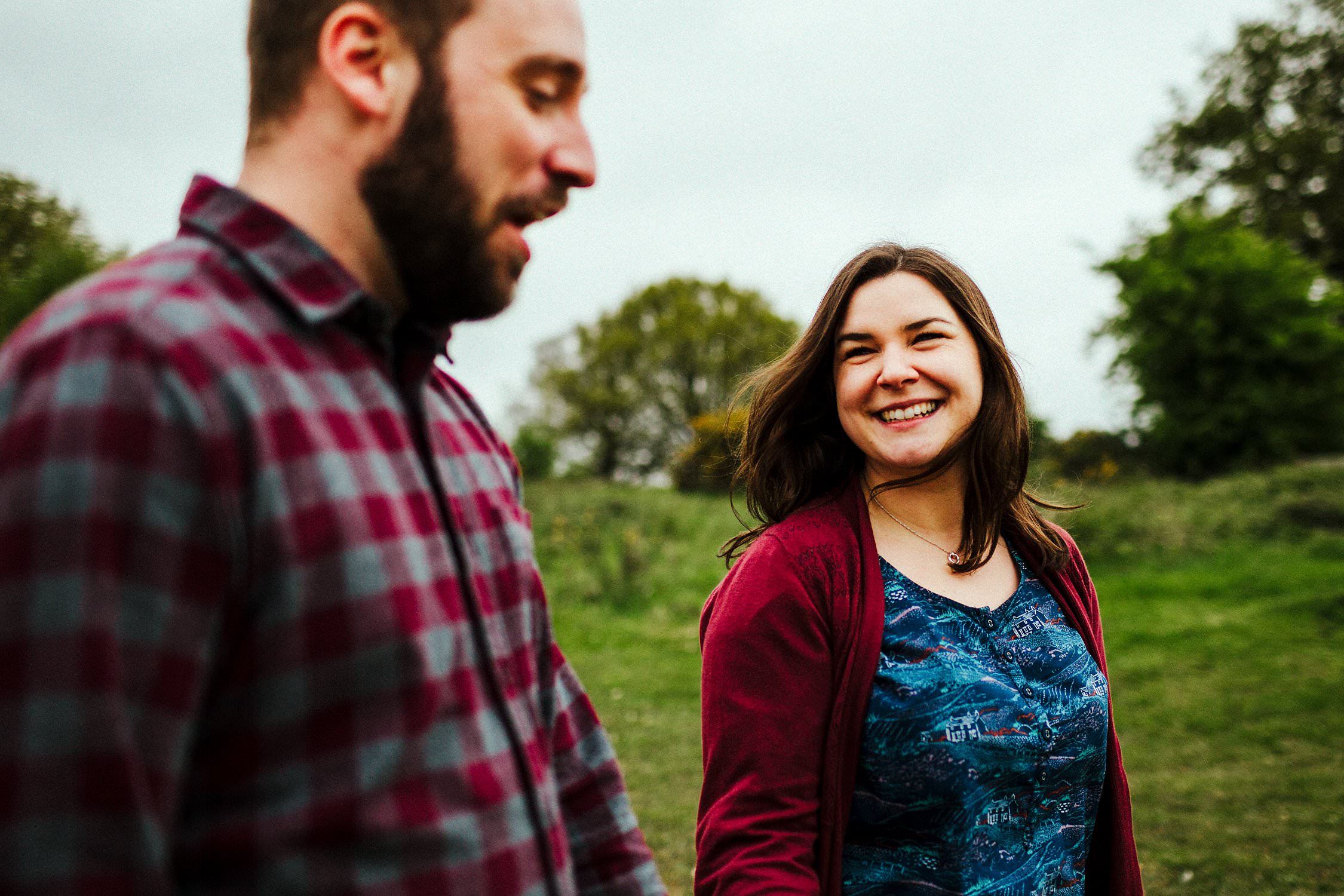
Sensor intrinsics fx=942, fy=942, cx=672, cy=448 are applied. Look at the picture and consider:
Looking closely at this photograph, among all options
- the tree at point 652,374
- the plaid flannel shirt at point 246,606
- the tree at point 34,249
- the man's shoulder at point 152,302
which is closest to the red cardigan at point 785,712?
the plaid flannel shirt at point 246,606

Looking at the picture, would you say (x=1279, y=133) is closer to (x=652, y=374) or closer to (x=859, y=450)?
(x=652, y=374)

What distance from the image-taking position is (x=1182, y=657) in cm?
835

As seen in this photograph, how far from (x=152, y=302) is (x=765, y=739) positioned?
144cm

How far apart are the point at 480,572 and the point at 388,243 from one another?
439 millimetres

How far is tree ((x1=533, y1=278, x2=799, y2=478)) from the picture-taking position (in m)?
32.8

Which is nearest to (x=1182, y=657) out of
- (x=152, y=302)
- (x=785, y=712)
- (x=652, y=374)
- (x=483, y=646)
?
(x=785, y=712)

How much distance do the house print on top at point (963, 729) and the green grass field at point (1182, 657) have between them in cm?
340

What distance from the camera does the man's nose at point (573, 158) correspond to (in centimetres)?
125

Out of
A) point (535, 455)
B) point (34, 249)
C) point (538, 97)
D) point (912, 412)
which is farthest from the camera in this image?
point (535, 455)

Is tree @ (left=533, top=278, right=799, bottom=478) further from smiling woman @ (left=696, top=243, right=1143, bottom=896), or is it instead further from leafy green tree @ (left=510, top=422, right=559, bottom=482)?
smiling woman @ (left=696, top=243, right=1143, bottom=896)

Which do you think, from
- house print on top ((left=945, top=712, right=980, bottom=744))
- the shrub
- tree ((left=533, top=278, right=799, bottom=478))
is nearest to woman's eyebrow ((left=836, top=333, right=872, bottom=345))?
house print on top ((left=945, top=712, right=980, bottom=744))

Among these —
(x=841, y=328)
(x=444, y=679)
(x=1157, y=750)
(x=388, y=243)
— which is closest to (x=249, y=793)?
(x=444, y=679)

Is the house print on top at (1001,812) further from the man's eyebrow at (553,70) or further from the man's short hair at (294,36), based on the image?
the man's short hair at (294,36)

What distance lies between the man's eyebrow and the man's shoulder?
43 centimetres
